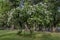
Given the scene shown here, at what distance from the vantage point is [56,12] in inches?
1020

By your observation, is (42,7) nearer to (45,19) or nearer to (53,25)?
(45,19)

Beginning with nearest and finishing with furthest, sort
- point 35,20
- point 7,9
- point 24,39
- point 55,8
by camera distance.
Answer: point 35,20, point 24,39, point 7,9, point 55,8

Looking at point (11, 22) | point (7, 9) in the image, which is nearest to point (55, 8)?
point (7, 9)

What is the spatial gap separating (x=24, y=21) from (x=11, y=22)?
140cm

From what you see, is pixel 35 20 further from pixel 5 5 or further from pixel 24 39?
pixel 5 5

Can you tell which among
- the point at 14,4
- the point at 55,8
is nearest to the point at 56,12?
the point at 55,8

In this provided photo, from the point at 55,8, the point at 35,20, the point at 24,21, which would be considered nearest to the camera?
the point at 35,20

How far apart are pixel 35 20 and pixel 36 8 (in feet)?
4.25

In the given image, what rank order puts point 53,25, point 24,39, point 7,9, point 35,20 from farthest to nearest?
1. point 53,25
2. point 7,9
3. point 24,39
4. point 35,20

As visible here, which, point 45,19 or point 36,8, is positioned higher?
point 36,8

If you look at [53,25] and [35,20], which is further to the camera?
[53,25]

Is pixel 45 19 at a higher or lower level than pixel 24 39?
higher

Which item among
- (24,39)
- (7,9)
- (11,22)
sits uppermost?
A: (7,9)

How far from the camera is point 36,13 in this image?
1673cm
